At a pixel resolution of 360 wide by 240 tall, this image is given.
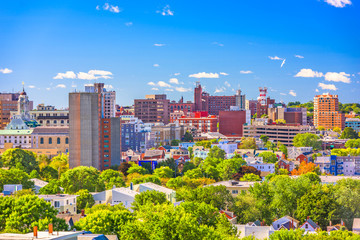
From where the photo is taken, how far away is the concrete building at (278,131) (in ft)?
541

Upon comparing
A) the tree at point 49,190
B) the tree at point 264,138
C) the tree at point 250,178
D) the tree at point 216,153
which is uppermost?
the tree at point 264,138

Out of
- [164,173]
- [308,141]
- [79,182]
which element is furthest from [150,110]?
[79,182]

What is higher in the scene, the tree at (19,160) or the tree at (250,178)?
the tree at (19,160)

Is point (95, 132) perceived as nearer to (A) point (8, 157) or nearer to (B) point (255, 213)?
(A) point (8, 157)

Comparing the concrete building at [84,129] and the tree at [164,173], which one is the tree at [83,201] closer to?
the tree at [164,173]

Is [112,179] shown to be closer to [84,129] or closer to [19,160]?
[19,160]

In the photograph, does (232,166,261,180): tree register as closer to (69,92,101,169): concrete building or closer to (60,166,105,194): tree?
(60,166,105,194): tree

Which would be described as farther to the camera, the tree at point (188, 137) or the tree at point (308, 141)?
the tree at point (188, 137)

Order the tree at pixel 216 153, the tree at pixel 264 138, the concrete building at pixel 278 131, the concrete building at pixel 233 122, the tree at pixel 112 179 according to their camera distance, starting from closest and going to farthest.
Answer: the tree at pixel 112 179
the tree at pixel 216 153
the tree at pixel 264 138
the concrete building at pixel 278 131
the concrete building at pixel 233 122

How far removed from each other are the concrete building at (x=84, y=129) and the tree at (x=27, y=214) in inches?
2228

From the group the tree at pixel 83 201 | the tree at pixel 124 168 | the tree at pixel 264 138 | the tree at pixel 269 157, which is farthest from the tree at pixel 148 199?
the tree at pixel 264 138

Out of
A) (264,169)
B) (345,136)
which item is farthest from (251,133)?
(264,169)

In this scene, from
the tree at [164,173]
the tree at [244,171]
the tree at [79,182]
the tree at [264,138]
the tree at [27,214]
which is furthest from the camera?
the tree at [264,138]

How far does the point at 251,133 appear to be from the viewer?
174500 millimetres
